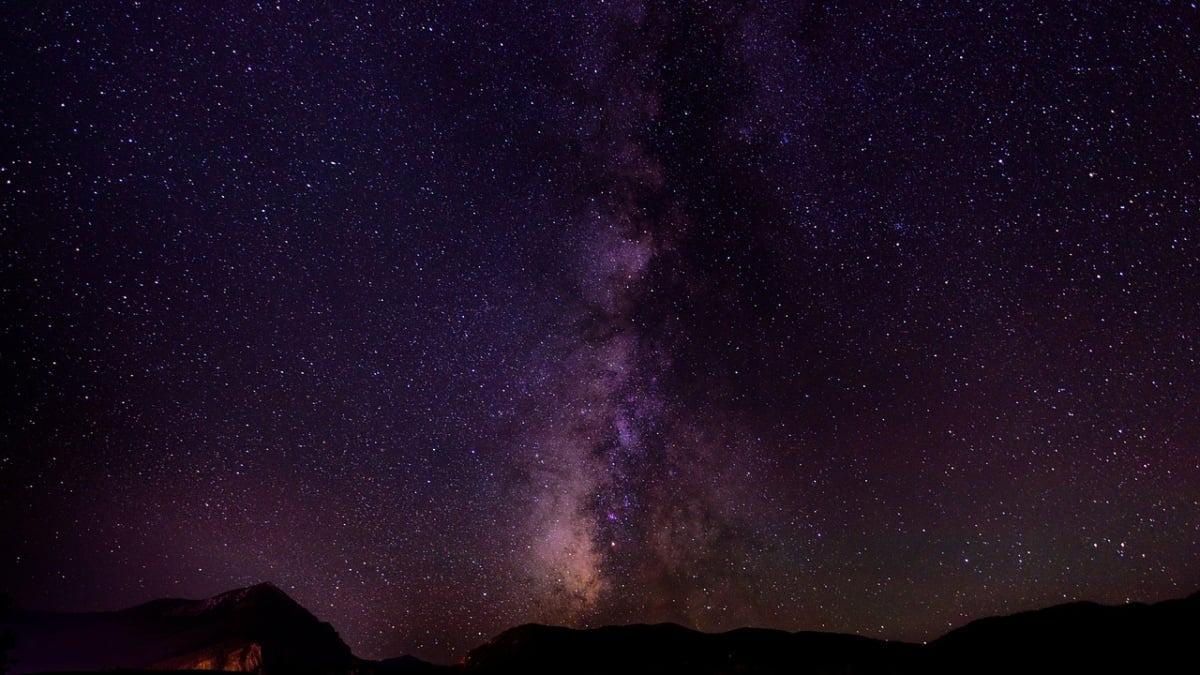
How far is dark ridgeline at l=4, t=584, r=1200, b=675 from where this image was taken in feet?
124

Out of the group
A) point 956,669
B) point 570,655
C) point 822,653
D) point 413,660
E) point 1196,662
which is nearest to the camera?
point 1196,662

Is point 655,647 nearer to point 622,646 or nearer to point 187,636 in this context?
point 622,646

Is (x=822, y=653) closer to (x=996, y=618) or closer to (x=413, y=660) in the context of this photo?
(x=996, y=618)

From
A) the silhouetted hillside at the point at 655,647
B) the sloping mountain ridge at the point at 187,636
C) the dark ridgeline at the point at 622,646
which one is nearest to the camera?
the dark ridgeline at the point at 622,646

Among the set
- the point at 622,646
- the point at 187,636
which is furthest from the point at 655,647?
the point at 187,636

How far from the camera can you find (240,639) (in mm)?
76500

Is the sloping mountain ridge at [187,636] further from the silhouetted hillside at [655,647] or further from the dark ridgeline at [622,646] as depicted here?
the silhouetted hillside at [655,647]

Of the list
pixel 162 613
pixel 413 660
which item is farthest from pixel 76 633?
pixel 413 660

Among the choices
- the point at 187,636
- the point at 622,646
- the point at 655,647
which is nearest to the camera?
the point at 622,646

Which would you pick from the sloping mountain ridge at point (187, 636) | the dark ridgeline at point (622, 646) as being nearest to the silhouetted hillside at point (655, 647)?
the dark ridgeline at point (622, 646)

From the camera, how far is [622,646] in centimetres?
Answer: 7519

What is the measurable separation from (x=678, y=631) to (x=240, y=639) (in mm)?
57991

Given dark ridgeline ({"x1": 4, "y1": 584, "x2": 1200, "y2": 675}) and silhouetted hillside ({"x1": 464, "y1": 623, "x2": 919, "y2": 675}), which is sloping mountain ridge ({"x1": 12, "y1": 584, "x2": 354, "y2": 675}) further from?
silhouetted hillside ({"x1": 464, "y1": 623, "x2": 919, "y2": 675})

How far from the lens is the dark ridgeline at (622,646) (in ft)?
124
